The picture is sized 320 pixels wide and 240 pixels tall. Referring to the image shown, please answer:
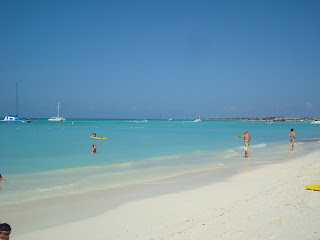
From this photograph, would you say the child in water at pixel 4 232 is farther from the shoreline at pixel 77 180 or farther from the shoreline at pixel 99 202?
the shoreline at pixel 77 180

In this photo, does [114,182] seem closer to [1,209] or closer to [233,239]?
[1,209]

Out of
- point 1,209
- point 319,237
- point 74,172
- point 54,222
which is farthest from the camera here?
point 74,172

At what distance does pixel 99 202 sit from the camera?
819 cm

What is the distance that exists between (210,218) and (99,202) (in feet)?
11.4

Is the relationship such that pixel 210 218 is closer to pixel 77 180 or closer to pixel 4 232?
pixel 4 232

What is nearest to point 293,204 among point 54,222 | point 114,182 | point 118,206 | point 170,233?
point 170,233

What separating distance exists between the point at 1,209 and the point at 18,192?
1993 mm

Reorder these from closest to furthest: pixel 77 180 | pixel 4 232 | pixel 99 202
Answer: pixel 4 232 → pixel 99 202 → pixel 77 180

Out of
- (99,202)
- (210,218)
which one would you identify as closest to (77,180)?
(99,202)

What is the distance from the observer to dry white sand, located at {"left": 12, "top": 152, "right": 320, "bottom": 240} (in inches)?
210

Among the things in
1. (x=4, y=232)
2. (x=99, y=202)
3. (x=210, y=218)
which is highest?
(x=4, y=232)

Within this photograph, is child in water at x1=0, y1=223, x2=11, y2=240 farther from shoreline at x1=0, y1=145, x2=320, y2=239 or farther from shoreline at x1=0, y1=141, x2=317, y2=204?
shoreline at x1=0, y1=141, x2=317, y2=204

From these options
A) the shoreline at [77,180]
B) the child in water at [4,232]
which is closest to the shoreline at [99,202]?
the shoreline at [77,180]

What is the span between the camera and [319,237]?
15.8ft
